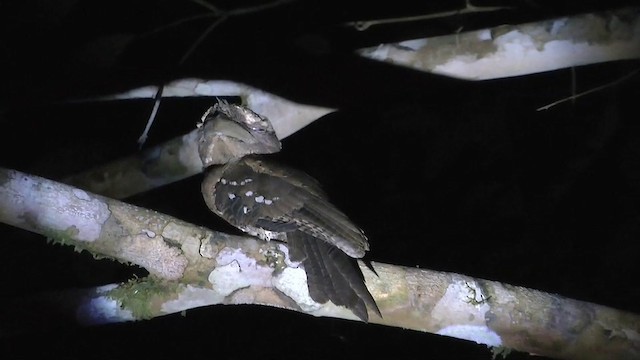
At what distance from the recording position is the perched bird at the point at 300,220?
2.46 m

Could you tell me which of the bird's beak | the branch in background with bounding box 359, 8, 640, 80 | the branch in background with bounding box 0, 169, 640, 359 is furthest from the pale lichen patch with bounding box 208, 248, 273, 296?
the branch in background with bounding box 359, 8, 640, 80

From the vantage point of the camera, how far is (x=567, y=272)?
4.76 m

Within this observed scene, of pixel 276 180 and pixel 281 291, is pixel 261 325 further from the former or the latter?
pixel 281 291

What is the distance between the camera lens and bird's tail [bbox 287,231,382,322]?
241 cm

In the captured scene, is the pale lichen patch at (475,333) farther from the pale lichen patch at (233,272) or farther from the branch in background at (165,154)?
the branch in background at (165,154)

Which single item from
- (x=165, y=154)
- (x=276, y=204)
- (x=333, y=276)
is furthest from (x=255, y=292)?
(x=165, y=154)

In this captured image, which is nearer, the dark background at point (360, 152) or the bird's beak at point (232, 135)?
the bird's beak at point (232, 135)

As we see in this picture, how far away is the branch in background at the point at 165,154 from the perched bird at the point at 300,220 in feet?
1.11

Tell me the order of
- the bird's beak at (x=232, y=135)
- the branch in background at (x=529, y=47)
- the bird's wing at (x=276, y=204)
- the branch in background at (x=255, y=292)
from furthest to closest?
the bird's beak at (x=232, y=135) → the branch in background at (x=529, y=47) → the bird's wing at (x=276, y=204) → the branch in background at (x=255, y=292)

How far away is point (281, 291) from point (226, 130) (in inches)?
55.8

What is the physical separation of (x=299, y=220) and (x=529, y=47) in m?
1.27

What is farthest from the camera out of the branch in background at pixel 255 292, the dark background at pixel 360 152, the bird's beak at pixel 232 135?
the dark background at pixel 360 152

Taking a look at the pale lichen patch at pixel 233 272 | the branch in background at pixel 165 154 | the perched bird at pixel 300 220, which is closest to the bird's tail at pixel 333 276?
the perched bird at pixel 300 220

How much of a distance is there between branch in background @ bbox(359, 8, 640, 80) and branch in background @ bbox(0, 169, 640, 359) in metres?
1.14
